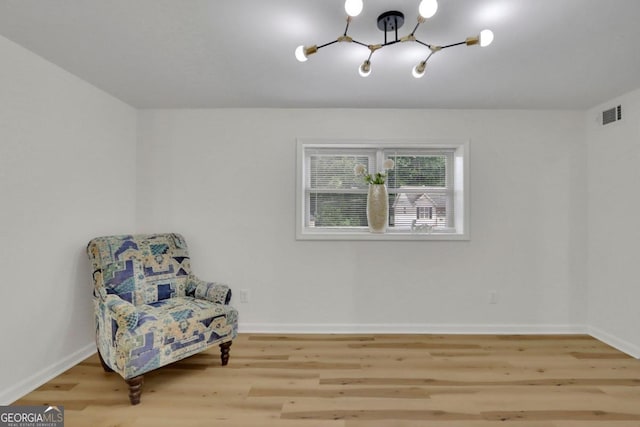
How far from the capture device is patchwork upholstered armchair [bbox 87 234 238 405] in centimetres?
207

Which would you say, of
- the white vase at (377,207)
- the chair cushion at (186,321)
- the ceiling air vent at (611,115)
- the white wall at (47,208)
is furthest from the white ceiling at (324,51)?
the chair cushion at (186,321)

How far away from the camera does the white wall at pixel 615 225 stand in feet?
9.18

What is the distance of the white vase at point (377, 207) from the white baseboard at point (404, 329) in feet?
3.24

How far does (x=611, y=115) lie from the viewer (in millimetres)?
2986

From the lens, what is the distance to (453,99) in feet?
9.86

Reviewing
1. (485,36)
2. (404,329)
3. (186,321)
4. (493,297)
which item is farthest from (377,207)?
(186,321)

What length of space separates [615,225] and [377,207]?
213cm

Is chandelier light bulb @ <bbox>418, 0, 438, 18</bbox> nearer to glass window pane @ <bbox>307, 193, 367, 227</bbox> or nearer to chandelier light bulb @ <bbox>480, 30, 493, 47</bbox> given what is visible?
chandelier light bulb @ <bbox>480, 30, 493, 47</bbox>

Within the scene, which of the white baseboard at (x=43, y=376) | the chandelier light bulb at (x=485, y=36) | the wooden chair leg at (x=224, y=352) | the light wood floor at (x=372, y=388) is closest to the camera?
the chandelier light bulb at (x=485, y=36)

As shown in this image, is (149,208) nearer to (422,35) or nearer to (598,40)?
(422,35)

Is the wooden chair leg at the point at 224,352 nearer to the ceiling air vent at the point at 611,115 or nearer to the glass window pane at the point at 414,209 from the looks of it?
the glass window pane at the point at 414,209

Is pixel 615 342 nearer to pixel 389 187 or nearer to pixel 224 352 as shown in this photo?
pixel 389 187

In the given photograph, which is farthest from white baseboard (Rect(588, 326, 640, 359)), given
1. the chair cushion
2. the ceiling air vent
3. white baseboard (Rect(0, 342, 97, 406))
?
white baseboard (Rect(0, 342, 97, 406))

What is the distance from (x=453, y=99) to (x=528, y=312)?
221 centimetres
